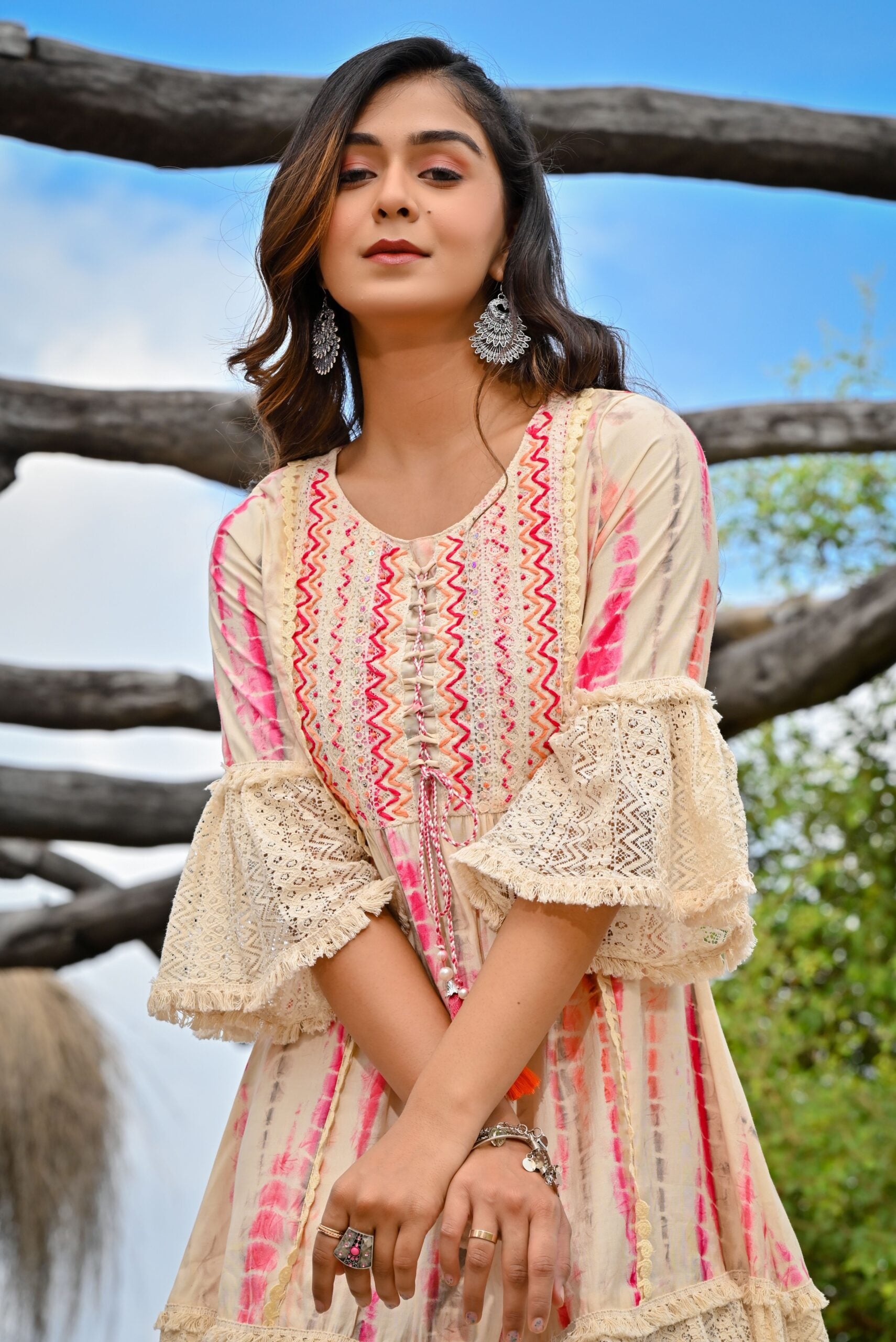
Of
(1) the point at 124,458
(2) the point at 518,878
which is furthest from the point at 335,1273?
(1) the point at 124,458

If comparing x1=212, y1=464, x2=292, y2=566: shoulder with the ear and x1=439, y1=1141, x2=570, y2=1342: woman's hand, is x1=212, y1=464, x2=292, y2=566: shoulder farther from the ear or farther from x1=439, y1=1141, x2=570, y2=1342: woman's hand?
x1=439, y1=1141, x2=570, y2=1342: woman's hand

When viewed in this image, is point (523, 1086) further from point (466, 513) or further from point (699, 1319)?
point (466, 513)

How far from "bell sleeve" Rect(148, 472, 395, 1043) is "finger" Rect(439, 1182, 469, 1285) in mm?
217

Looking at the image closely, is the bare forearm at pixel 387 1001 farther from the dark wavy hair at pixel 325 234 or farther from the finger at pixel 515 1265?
the dark wavy hair at pixel 325 234

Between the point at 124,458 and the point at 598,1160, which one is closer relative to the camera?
the point at 598,1160

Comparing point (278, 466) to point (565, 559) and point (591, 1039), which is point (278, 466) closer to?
point (565, 559)

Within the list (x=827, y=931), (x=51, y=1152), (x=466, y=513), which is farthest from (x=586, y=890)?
(x=51, y=1152)

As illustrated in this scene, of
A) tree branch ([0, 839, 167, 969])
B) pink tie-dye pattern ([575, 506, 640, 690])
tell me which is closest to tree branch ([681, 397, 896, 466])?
tree branch ([0, 839, 167, 969])

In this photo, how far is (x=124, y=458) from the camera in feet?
10.8

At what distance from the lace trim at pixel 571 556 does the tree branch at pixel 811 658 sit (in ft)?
7.01

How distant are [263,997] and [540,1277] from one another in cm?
32

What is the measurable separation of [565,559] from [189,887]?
0.43m

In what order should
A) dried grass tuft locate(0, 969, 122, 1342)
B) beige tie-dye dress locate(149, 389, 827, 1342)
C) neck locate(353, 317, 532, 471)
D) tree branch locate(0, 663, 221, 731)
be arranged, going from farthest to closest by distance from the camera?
dried grass tuft locate(0, 969, 122, 1342), tree branch locate(0, 663, 221, 731), neck locate(353, 317, 532, 471), beige tie-dye dress locate(149, 389, 827, 1342)

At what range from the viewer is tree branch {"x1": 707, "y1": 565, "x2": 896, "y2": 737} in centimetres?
324
